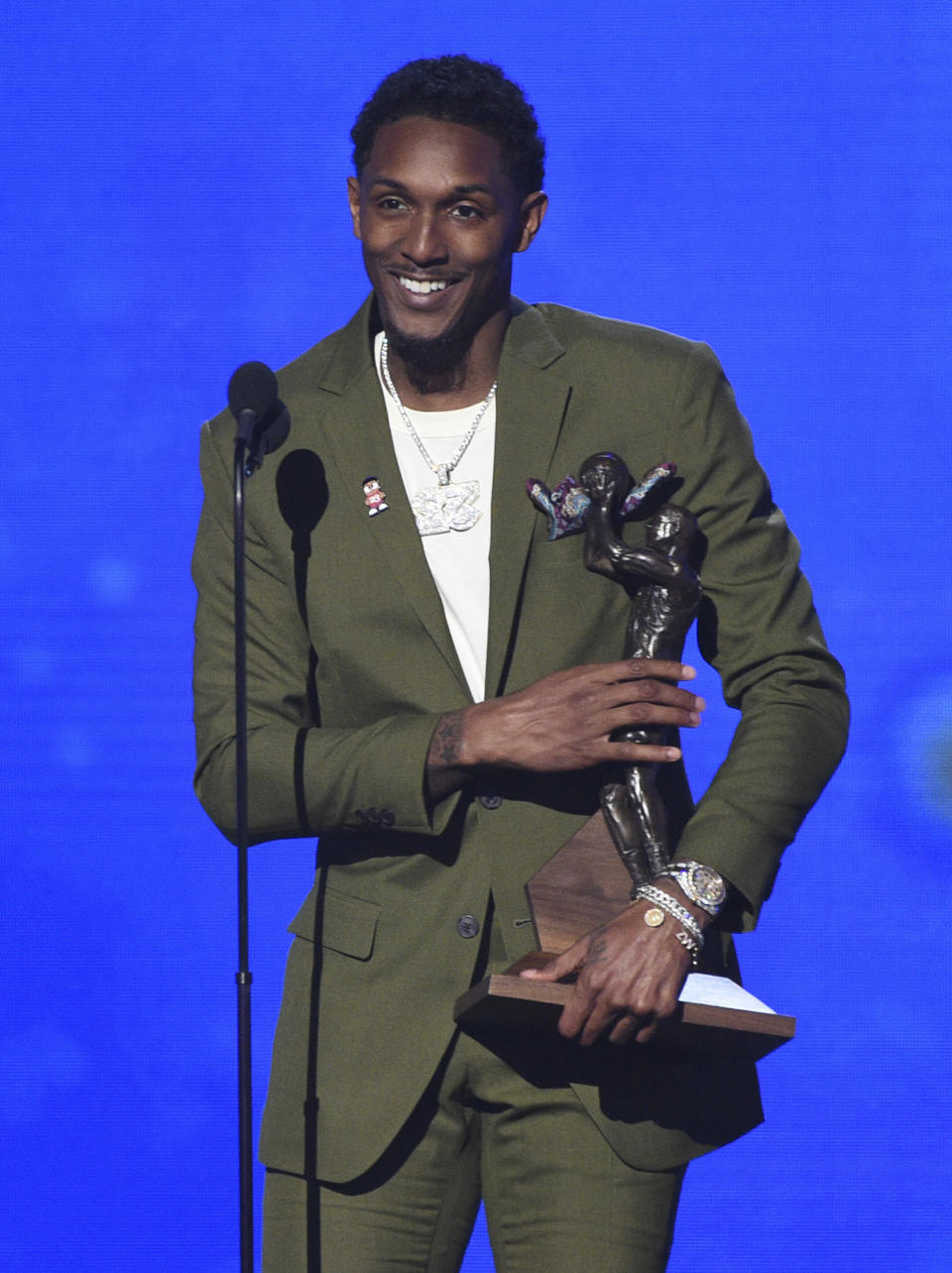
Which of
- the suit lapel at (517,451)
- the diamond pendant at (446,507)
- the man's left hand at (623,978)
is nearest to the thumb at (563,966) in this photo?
the man's left hand at (623,978)

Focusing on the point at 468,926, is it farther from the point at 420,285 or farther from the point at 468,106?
the point at 468,106

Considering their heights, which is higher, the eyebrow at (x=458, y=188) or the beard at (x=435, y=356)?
the eyebrow at (x=458, y=188)

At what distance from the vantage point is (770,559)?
9.11ft

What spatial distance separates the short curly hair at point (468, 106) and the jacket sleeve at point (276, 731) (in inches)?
20.1

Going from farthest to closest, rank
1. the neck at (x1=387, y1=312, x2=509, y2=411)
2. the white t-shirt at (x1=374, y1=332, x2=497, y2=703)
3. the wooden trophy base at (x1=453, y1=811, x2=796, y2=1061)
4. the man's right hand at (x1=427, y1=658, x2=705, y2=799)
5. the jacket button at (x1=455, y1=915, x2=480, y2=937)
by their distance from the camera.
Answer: the neck at (x1=387, y1=312, x2=509, y2=411) → the white t-shirt at (x1=374, y1=332, x2=497, y2=703) → the jacket button at (x1=455, y1=915, x2=480, y2=937) → the man's right hand at (x1=427, y1=658, x2=705, y2=799) → the wooden trophy base at (x1=453, y1=811, x2=796, y2=1061)

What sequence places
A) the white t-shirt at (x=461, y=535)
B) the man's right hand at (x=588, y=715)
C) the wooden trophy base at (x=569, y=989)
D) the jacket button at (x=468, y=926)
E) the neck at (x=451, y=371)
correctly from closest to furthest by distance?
the wooden trophy base at (x=569, y=989) < the man's right hand at (x=588, y=715) < the jacket button at (x=468, y=926) < the white t-shirt at (x=461, y=535) < the neck at (x=451, y=371)

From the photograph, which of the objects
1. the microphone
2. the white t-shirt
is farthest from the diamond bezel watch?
the microphone

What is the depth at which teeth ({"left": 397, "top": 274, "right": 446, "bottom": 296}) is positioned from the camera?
112 inches

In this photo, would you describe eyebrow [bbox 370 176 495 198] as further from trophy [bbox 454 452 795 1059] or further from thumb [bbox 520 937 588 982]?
thumb [bbox 520 937 588 982]

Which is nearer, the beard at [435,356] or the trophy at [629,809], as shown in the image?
the trophy at [629,809]

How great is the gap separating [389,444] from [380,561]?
0.60ft

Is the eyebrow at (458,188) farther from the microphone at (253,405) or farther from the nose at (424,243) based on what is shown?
the microphone at (253,405)

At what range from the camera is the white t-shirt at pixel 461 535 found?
2.79m

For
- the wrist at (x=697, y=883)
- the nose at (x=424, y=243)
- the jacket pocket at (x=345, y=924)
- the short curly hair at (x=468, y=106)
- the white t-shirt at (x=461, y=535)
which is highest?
the short curly hair at (x=468, y=106)
